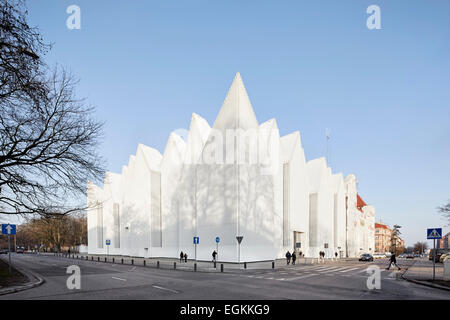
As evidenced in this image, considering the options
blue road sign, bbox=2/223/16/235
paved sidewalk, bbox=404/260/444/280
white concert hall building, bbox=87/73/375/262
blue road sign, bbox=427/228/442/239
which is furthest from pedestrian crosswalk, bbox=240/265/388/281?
blue road sign, bbox=2/223/16/235

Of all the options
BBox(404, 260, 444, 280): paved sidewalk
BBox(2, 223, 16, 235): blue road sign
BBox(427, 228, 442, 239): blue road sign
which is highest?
BBox(2, 223, 16, 235): blue road sign

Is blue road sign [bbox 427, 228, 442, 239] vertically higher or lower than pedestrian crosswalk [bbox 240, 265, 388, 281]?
higher

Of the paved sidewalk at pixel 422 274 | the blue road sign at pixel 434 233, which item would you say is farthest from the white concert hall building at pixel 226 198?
the blue road sign at pixel 434 233

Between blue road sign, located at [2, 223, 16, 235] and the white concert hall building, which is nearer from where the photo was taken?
blue road sign, located at [2, 223, 16, 235]

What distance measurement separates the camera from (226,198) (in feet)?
94.2

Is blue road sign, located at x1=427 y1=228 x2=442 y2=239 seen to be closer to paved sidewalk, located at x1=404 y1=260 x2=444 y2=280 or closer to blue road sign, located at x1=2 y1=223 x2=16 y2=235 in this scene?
paved sidewalk, located at x1=404 y1=260 x2=444 y2=280

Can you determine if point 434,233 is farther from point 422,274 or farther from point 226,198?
point 226,198

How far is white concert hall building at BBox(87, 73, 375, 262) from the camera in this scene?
2897cm

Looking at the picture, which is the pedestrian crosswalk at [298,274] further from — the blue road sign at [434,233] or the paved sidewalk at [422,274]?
the blue road sign at [434,233]

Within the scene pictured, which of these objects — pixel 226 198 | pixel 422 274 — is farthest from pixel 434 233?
pixel 226 198

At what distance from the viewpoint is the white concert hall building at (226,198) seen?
29.0 meters
